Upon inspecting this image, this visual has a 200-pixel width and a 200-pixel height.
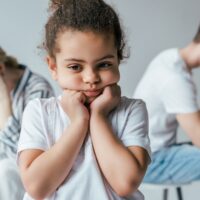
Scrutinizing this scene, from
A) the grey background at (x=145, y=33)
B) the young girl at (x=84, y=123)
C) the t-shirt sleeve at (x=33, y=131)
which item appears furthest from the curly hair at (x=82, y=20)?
the grey background at (x=145, y=33)

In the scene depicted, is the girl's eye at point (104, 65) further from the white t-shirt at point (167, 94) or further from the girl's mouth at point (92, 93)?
the white t-shirt at point (167, 94)

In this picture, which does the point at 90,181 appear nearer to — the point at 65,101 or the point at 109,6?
the point at 65,101

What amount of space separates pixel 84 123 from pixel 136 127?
0.09 meters

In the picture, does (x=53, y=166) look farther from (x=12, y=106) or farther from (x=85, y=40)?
(x=12, y=106)

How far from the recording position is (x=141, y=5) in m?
2.33

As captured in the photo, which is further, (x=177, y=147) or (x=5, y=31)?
(x=5, y=31)

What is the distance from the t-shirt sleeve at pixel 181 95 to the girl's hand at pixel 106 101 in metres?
0.70

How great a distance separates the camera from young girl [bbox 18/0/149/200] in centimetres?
74

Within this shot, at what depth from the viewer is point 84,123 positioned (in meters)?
0.77

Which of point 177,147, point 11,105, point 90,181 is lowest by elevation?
point 177,147

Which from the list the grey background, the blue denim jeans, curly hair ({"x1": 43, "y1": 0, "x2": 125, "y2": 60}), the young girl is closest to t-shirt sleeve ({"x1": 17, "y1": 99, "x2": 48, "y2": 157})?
the young girl

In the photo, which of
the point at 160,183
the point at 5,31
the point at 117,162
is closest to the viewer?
the point at 117,162

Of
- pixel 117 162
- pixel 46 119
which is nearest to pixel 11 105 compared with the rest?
pixel 46 119

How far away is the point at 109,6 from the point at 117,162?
28cm
